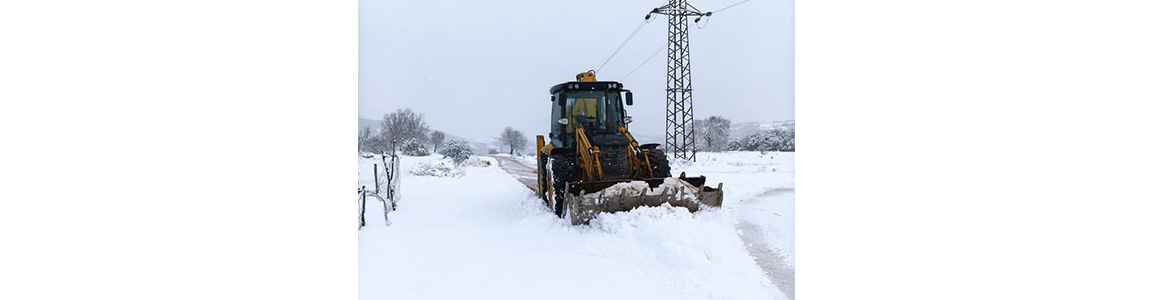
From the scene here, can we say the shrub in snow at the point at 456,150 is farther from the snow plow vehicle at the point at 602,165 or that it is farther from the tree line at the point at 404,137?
the snow plow vehicle at the point at 602,165

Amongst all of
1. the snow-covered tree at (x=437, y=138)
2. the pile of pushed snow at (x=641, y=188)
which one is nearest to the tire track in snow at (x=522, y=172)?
the pile of pushed snow at (x=641, y=188)

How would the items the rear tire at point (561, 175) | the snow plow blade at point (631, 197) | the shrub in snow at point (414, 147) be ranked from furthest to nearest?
the rear tire at point (561, 175) < the snow plow blade at point (631, 197) < the shrub in snow at point (414, 147)

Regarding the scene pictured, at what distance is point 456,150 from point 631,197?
1.62 metres

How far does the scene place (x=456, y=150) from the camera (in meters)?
4.96

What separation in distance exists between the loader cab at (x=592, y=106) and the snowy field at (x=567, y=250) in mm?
819

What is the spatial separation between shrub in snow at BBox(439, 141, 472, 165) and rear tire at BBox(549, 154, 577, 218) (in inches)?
31.8

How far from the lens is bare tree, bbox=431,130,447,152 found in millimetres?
3744

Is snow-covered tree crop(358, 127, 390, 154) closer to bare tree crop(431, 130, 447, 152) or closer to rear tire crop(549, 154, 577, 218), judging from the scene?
bare tree crop(431, 130, 447, 152)

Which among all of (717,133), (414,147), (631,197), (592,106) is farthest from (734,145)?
Answer: (414,147)

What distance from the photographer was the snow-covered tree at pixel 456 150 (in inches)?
166

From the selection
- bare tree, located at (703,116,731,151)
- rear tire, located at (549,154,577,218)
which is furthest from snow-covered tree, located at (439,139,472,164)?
bare tree, located at (703,116,731,151)

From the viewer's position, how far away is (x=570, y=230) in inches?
165
